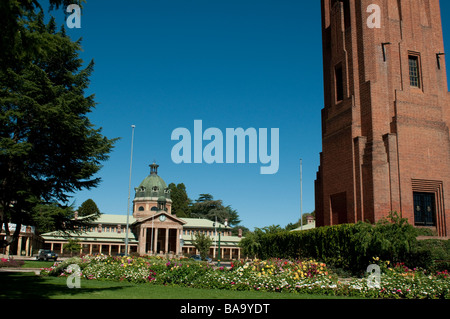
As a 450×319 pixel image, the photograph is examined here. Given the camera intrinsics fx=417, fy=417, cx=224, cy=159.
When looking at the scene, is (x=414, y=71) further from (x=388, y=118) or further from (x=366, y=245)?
(x=366, y=245)

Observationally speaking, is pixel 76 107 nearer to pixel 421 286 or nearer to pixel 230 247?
pixel 421 286

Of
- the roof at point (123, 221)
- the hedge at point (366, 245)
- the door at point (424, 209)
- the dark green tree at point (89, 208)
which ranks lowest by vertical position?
the hedge at point (366, 245)

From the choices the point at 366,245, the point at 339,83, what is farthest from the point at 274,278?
the point at 339,83

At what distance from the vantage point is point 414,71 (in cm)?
2642

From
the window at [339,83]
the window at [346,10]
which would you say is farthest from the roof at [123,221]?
the window at [346,10]

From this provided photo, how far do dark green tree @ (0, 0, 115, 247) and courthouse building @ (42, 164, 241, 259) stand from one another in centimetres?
4885

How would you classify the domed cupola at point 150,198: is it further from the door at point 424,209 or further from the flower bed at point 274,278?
the flower bed at point 274,278

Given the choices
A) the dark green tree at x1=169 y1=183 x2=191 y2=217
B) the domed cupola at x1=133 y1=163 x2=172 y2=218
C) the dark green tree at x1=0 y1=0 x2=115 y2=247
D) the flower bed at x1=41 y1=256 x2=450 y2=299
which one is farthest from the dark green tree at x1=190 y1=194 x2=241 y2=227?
the flower bed at x1=41 y1=256 x2=450 y2=299

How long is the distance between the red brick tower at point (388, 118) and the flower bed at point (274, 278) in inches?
241

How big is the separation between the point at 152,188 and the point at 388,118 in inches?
2968

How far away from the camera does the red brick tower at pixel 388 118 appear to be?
2366 centimetres

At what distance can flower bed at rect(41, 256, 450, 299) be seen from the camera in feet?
45.9

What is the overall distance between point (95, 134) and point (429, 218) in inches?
947

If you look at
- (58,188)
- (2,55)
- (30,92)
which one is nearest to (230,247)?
(58,188)
